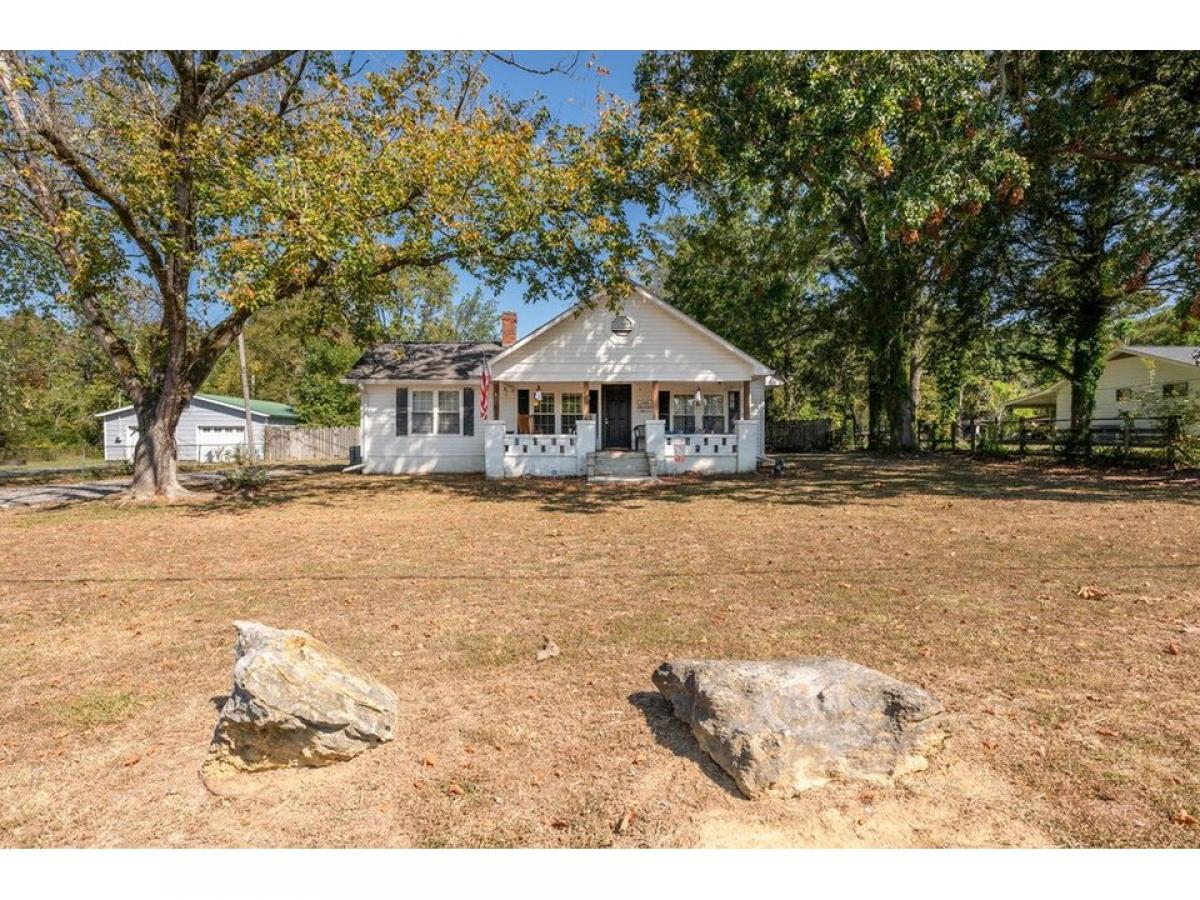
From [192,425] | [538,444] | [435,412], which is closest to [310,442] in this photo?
[192,425]

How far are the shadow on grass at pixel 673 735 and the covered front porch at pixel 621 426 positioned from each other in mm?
13462

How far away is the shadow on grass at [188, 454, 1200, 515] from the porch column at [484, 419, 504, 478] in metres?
0.51

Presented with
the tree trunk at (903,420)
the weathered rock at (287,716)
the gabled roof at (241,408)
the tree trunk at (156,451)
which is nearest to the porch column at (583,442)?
the tree trunk at (156,451)

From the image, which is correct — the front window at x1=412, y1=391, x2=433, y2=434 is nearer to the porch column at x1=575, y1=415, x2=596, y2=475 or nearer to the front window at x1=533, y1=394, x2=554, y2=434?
the front window at x1=533, y1=394, x2=554, y2=434

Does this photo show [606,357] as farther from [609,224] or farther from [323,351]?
[323,351]

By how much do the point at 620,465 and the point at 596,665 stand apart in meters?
13.4

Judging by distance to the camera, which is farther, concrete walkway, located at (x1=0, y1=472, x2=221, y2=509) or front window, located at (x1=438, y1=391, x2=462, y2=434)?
front window, located at (x1=438, y1=391, x2=462, y2=434)

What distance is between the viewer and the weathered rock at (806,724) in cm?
280

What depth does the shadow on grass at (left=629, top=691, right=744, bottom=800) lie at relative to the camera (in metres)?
2.89

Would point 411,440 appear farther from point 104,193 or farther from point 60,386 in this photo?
point 60,386

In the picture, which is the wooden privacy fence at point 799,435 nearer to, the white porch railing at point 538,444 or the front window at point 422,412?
the white porch railing at point 538,444

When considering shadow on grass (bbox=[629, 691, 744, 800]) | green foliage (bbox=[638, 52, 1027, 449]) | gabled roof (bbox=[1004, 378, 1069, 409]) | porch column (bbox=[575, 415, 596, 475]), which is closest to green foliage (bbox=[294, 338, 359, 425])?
porch column (bbox=[575, 415, 596, 475])

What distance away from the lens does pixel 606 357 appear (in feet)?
61.2

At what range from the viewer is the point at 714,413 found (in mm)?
20625
